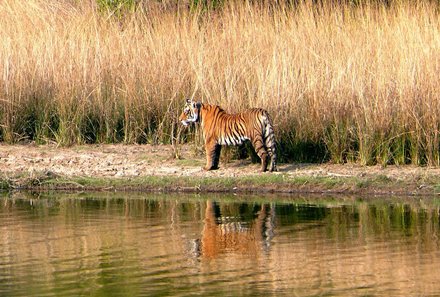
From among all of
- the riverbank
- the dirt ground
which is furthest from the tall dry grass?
the riverbank

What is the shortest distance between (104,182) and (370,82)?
3.66 meters

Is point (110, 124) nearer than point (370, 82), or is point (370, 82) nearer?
point (370, 82)

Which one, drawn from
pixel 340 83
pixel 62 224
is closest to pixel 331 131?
pixel 340 83

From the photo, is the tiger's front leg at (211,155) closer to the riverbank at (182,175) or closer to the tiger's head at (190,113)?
the riverbank at (182,175)

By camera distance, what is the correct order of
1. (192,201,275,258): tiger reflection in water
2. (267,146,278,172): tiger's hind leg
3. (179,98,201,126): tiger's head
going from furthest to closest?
1. (179,98,201,126): tiger's head
2. (267,146,278,172): tiger's hind leg
3. (192,201,275,258): tiger reflection in water

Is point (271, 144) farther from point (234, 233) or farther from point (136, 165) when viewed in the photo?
point (234, 233)

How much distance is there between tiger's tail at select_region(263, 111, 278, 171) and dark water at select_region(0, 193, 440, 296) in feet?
3.26

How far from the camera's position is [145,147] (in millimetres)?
15414

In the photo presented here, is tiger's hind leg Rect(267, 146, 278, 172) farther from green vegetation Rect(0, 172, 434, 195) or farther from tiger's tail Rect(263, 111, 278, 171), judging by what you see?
green vegetation Rect(0, 172, 434, 195)

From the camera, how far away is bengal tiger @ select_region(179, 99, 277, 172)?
13.6 m

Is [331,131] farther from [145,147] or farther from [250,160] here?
[145,147]

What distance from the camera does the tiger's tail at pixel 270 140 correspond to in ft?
44.4

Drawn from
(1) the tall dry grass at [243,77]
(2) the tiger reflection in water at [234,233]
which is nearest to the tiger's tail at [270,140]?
(1) the tall dry grass at [243,77]

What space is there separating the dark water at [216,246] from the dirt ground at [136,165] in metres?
0.98
